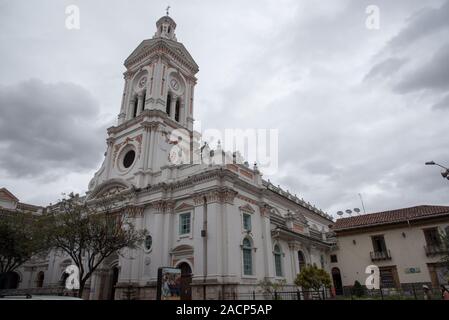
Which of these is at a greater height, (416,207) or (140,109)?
(140,109)

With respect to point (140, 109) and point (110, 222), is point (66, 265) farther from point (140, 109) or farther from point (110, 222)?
point (140, 109)

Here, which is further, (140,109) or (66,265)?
(140,109)

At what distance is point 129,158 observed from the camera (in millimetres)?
30922

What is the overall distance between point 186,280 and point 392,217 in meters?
22.0

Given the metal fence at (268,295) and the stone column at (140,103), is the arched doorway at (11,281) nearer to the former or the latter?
the stone column at (140,103)

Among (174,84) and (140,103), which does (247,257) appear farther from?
(174,84)

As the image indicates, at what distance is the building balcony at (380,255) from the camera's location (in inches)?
1143

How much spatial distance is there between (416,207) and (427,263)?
5925 mm

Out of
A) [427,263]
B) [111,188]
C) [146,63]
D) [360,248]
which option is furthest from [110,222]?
[427,263]

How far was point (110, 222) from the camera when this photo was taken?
804 inches

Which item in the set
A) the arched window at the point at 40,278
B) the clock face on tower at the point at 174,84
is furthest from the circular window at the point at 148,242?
the clock face on tower at the point at 174,84

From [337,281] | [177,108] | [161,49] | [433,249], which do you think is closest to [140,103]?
[177,108]

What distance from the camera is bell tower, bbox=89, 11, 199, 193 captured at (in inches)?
1134

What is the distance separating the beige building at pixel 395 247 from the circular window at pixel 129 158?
931 inches
